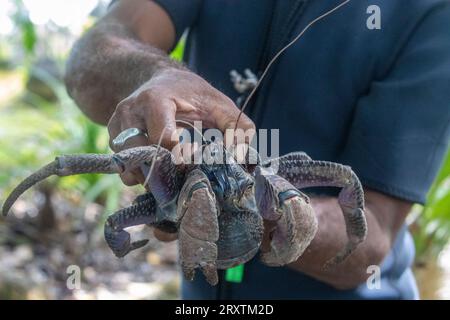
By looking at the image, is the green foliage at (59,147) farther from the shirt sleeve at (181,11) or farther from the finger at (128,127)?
the finger at (128,127)

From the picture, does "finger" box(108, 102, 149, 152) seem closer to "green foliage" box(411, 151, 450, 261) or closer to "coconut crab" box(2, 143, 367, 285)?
"coconut crab" box(2, 143, 367, 285)

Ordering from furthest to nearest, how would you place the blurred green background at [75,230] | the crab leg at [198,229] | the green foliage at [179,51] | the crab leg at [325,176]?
1. the blurred green background at [75,230]
2. the green foliage at [179,51]
3. the crab leg at [325,176]
4. the crab leg at [198,229]

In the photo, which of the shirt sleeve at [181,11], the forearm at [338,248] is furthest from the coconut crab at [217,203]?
the shirt sleeve at [181,11]

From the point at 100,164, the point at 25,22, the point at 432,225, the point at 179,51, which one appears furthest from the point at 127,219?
the point at 25,22

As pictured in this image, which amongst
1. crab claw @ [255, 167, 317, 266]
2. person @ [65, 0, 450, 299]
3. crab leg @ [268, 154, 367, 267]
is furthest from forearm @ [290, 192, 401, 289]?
crab claw @ [255, 167, 317, 266]

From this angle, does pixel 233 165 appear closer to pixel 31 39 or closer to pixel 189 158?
pixel 189 158

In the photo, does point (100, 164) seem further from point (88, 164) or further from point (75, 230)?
point (75, 230)

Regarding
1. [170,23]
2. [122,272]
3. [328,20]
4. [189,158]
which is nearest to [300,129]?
[328,20]
